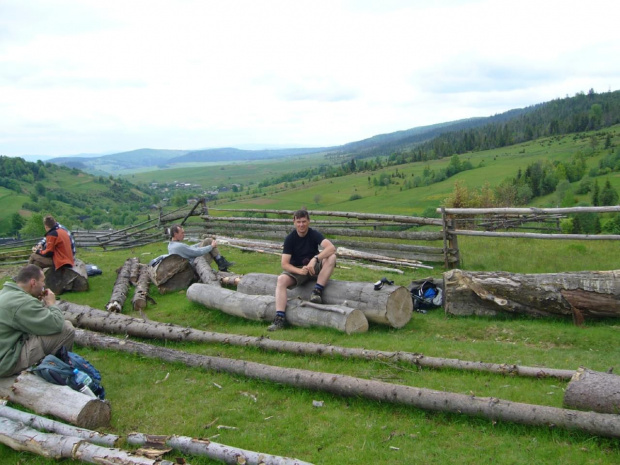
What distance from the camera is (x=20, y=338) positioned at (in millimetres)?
5789

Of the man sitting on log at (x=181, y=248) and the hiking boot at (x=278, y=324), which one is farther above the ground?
the man sitting on log at (x=181, y=248)

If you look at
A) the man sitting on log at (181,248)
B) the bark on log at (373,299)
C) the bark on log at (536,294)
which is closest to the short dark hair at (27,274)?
the bark on log at (373,299)

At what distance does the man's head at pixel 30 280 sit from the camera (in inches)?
229

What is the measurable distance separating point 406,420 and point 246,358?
288 centimetres

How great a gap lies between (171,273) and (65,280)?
9.32 feet

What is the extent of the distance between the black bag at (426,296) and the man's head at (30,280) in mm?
6314

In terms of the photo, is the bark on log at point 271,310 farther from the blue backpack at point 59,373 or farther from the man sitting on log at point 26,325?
the man sitting on log at point 26,325

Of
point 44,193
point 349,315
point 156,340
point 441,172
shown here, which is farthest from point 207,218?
point 44,193

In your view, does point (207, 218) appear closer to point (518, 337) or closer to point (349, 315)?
point (349, 315)

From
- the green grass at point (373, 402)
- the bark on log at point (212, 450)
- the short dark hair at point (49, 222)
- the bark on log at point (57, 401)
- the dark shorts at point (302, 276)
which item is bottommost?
the green grass at point (373, 402)

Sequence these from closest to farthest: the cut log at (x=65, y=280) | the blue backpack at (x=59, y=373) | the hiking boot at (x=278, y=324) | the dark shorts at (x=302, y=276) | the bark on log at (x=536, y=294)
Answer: the blue backpack at (x=59, y=373), the bark on log at (x=536, y=294), the hiking boot at (x=278, y=324), the dark shorts at (x=302, y=276), the cut log at (x=65, y=280)

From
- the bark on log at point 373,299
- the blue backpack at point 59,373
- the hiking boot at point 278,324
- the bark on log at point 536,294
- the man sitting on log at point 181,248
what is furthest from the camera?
the man sitting on log at point 181,248

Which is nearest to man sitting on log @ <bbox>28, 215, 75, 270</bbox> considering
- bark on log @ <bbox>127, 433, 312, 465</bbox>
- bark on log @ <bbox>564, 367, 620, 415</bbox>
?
bark on log @ <bbox>127, 433, 312, 465</bbox>

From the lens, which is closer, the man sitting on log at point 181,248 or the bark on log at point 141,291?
the bark on log at point 141,291
